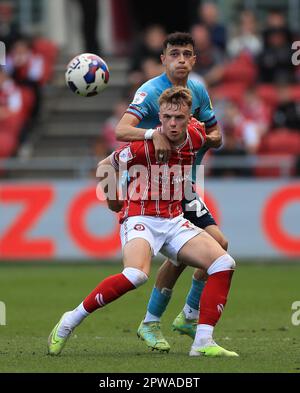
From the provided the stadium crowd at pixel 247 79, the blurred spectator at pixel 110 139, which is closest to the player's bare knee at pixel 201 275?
the stadium crowd at pixel 247 79

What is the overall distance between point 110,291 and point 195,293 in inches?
52.2

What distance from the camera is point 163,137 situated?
8.71 m

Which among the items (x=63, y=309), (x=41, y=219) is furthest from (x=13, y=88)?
(x=63, y=309)

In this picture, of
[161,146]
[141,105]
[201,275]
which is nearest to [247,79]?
[201,275]

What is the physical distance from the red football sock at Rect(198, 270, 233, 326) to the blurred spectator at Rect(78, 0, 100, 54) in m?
14.8

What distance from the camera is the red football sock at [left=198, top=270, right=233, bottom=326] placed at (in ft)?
28.5

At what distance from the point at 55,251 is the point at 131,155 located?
10.2m

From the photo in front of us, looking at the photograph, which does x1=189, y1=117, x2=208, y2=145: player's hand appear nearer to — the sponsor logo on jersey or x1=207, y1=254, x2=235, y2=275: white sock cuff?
x1=207, y1=254, x2=235, y2=275: white sock cuff

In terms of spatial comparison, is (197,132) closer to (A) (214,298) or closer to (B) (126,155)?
(B) (126,155)

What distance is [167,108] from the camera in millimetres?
→ 8664

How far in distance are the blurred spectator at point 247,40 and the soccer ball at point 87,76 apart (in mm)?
12596

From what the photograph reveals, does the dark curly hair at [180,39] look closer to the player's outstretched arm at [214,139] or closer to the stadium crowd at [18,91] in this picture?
the player's outstretched arm at [214,139]

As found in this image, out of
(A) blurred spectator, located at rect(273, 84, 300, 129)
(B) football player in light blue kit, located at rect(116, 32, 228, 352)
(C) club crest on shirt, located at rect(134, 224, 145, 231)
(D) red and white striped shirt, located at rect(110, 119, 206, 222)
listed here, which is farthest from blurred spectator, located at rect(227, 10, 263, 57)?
(C) club crest on shirt, located at rect(134, 224, 145, 231)
